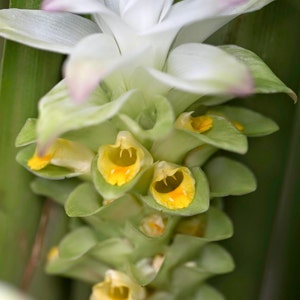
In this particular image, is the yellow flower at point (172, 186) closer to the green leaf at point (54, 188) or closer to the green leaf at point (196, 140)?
the green leaf at point (196, 140)

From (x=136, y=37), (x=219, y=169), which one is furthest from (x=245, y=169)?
(x=136, y=37)

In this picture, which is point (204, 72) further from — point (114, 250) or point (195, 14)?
point (114, 250)

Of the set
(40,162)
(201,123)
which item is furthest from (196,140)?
(40,162)

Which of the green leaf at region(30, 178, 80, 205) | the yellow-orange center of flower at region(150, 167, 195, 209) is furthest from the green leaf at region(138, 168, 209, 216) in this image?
the green leaf at region(30, 178, 80, 205)

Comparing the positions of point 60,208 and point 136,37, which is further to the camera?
point 60,208

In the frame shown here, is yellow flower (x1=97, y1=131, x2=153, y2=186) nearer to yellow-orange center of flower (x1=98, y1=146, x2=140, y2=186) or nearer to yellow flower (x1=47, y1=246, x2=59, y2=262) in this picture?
yellow-orange center of flower (x1=98, y1=146, x2=140, y2=186)

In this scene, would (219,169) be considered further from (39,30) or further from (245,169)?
(39,30)
